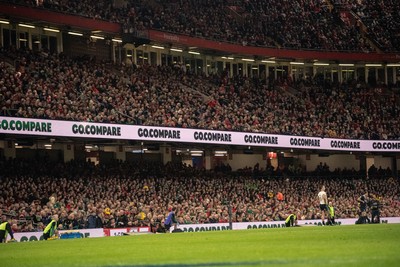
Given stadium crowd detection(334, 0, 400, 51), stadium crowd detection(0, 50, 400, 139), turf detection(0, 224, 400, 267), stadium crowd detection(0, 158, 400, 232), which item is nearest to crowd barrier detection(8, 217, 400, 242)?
stadium crowd detection(0, 158, 400, 232)

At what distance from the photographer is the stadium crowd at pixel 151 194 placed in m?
36.1

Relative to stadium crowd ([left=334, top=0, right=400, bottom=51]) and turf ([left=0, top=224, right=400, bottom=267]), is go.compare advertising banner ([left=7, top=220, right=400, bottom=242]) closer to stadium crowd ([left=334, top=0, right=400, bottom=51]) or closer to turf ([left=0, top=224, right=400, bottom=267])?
turf ([left=0, top=224, right=400, bottom=267])

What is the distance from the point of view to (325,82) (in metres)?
66.2

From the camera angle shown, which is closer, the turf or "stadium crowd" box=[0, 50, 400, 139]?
the turf

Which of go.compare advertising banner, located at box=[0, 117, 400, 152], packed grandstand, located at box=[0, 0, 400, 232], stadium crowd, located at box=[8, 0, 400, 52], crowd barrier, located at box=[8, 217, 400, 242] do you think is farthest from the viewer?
stadium crowd, located at box=[8, 0, 400, 52]

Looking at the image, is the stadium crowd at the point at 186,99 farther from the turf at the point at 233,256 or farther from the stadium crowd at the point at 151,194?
the turf at the point at 233,256

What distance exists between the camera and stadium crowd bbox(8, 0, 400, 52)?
51594mm

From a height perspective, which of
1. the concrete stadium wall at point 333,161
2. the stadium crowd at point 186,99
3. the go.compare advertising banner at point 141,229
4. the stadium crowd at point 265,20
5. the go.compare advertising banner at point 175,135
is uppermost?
the stadium crowd at point 265,20

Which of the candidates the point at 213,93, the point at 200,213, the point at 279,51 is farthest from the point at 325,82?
the point at 200,213

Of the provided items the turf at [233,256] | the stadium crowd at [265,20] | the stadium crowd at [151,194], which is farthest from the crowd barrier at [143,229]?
the stadium crowd at [265,20]

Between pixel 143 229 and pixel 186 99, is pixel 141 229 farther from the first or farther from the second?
pixel 186 99

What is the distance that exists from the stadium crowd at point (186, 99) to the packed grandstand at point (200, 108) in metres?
0.10

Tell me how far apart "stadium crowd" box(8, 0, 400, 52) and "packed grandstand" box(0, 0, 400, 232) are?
0.38ft

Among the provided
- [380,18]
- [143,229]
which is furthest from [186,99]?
[380,18]
